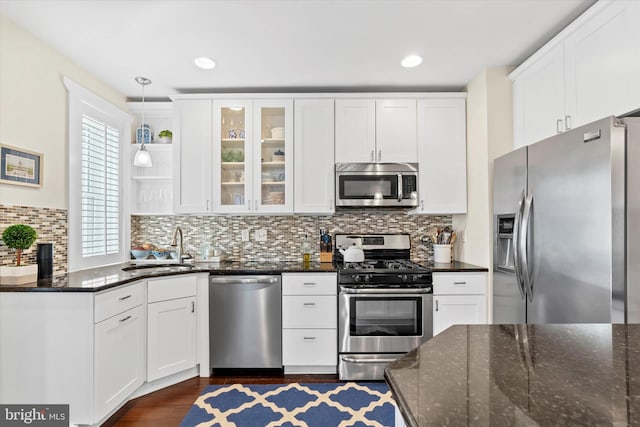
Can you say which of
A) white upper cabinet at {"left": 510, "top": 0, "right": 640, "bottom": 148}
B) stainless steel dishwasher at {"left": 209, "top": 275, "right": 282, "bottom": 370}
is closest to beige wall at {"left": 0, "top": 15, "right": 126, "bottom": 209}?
stainless steel dishwasher at {"left": 209, "top": 275, "right": 282, "bottom": 370}

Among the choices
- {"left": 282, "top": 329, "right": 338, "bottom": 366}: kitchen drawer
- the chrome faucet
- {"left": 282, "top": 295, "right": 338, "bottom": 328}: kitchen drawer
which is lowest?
{"left": 282, "top": 329, "right": 338, "bottom": 366}: kitchen drawer

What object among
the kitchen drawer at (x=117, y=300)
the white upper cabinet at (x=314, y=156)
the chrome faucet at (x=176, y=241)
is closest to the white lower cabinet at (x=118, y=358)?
the kitchen drawer at (x=117, y=300)

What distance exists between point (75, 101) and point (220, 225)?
1.55 m

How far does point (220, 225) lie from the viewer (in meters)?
3.50

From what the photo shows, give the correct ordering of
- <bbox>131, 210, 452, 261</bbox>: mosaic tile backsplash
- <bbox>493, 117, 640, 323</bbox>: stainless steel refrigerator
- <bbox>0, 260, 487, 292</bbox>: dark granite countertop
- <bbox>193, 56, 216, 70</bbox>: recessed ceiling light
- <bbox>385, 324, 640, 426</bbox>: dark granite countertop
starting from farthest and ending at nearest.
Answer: <bbox>131, 210, 452, 261</bbox>: mosaic tile backsplash, <bbox>193, 56, 216, 70</bbox>: recessed ceiling light, <bbox>0, 260, 487, 292</bbox>: dark granite countertop, <bbox>493, 117, 640, 323</bbox>: stainless steel refrigerator, <bbox>385, 324, 640, 426</bbox>: dark granite countertop

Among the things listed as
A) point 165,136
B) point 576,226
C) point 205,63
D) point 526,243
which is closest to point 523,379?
point 576,226

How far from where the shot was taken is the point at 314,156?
10.5ft

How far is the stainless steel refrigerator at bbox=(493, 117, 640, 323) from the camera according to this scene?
1513 mm

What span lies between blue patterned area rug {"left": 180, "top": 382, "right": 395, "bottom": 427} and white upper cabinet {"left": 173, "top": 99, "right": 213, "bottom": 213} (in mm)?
1556

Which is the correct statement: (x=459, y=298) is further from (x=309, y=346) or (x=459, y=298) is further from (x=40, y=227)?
(x=40, y=227)

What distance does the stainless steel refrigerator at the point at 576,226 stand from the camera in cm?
151

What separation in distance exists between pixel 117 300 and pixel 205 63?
6.04ft

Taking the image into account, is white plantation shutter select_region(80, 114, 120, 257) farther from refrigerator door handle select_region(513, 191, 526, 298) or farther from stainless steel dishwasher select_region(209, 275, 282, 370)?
refrigerator door handle select_region(513, 191, 526, 298)

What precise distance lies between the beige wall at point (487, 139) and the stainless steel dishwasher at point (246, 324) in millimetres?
1726
